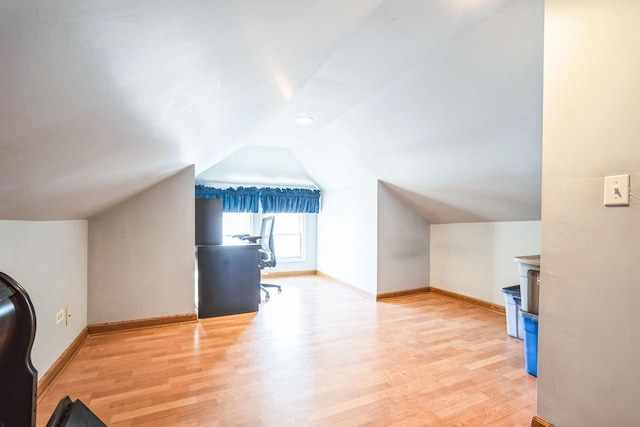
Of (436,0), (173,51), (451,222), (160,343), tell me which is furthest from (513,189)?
(160,343)

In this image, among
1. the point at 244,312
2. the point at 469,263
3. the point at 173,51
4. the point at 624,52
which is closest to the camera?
the point at 173,51

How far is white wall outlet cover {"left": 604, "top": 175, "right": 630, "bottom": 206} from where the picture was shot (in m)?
→ 1.24

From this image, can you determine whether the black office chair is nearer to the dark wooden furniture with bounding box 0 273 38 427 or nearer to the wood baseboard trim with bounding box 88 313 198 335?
the wood baseboard trim with bounding box 88 313 198 335

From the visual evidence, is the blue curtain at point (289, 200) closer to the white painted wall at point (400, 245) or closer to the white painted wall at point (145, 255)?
the white painted wall at point (400, 245)

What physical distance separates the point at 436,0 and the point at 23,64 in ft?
5.60

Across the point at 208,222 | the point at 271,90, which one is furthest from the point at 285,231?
the point at 271,90

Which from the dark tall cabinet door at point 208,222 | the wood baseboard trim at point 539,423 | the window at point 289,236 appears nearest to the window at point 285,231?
the window at point 289,236

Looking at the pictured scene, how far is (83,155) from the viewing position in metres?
1.27

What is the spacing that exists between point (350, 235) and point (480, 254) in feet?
5.95

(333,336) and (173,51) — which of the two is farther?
(333,336)

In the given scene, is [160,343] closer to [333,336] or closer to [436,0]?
[333,336]

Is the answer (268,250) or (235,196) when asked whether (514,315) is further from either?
(235,196)

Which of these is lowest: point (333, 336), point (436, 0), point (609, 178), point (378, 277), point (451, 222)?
point (333, 336)

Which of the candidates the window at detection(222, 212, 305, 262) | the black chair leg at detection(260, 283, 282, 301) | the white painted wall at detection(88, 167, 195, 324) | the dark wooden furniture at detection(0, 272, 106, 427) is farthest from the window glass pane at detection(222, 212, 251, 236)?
the dark wooden furniture at detection(0, 272, 106, 427)
